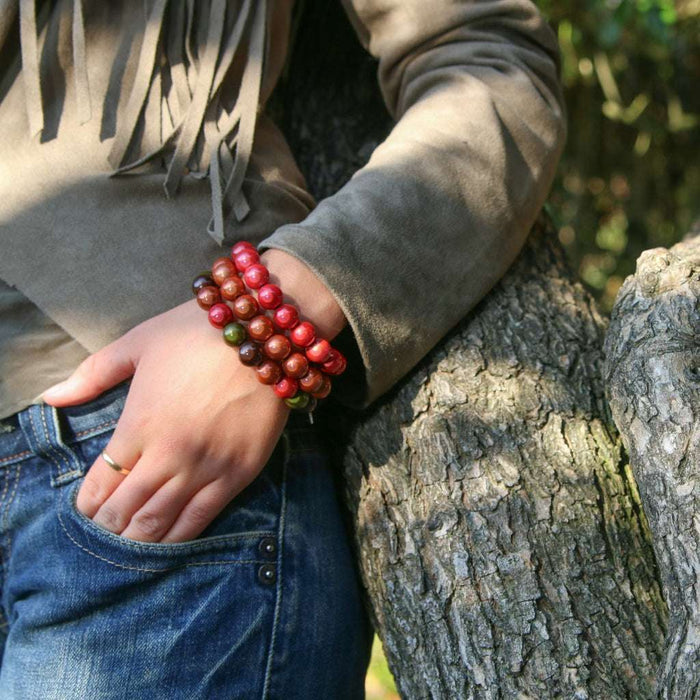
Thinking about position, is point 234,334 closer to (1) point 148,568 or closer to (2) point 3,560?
(1) point 148,568

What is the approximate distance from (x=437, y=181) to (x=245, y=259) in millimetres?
324

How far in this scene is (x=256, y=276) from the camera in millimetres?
1062

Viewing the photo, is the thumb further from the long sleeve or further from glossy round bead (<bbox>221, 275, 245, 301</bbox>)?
the long sleeve

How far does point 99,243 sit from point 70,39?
32 centimetres

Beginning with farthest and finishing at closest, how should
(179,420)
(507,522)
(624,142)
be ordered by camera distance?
(624,142) < (507,522) < (179,420)

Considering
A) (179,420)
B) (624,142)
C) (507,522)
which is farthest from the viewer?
(624,142)

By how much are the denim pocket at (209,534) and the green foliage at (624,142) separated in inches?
81.8

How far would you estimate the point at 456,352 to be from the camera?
50.5 inches

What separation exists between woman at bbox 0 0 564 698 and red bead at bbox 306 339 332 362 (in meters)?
0.04

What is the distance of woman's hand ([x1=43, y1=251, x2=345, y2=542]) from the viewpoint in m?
1.02

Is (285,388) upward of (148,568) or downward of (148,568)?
upward

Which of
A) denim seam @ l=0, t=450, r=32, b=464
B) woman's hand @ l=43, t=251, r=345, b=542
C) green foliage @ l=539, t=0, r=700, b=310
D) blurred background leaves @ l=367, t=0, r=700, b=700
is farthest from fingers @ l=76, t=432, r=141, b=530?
green foliage @ l=539, t=0, r=700, b=310

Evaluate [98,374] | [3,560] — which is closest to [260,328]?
[98,374]

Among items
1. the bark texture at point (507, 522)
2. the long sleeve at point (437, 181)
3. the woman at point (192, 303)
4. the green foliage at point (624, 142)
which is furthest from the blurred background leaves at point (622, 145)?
the bark texture at point (507, 522)
